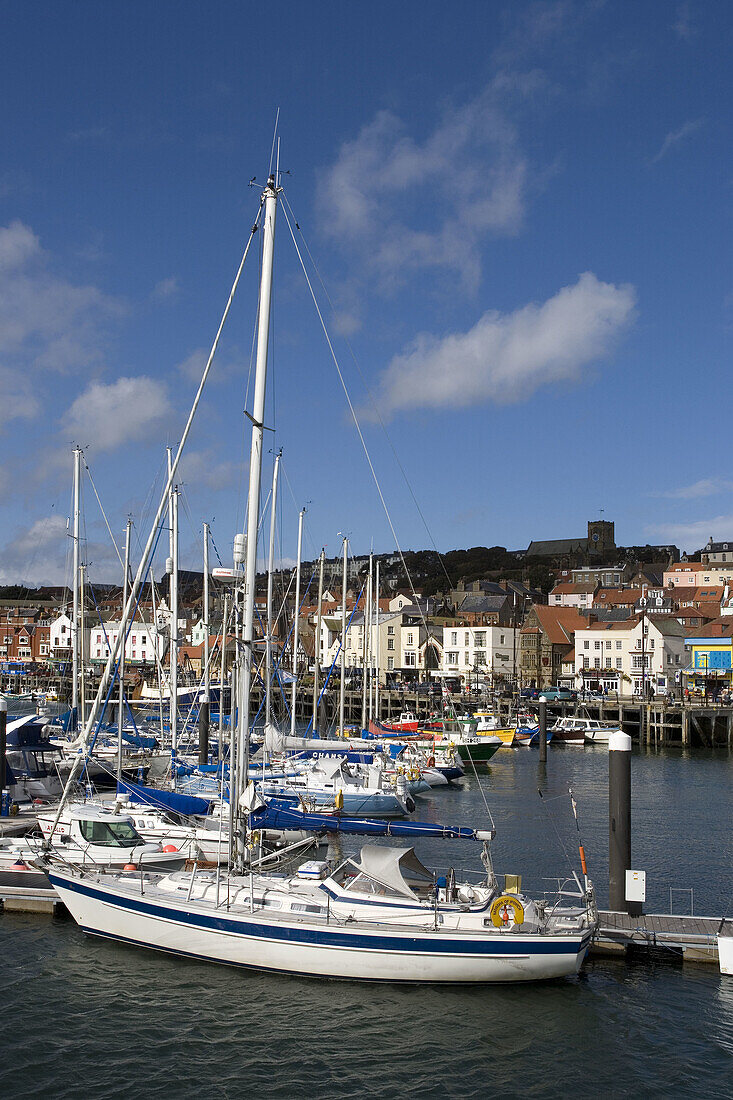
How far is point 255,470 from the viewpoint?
20.6 meters

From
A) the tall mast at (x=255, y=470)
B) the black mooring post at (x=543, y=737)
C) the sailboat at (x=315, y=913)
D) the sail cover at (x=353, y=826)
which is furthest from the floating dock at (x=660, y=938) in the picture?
the black mooring post at (x=543, y=737)

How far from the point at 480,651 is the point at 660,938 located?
299 feet

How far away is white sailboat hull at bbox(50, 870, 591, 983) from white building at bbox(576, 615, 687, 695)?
7953 centimetres

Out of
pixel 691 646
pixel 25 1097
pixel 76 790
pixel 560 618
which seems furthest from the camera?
pixel 560 618

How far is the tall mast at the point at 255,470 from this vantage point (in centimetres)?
2022

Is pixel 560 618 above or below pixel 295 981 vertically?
above

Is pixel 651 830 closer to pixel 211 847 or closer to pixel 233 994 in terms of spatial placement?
pixel 211 847

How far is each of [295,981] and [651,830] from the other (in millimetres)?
21595

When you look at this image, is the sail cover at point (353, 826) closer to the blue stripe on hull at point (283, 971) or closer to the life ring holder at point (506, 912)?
the life ring holder at point (506, 912)

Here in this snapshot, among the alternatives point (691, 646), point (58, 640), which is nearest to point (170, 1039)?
Answer: point (691, 646)

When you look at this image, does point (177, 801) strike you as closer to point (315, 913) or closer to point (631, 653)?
point (315, 913)

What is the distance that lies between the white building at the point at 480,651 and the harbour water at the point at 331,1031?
8963 cm

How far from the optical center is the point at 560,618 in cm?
11338

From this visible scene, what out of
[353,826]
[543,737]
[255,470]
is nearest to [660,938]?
[353,826]
